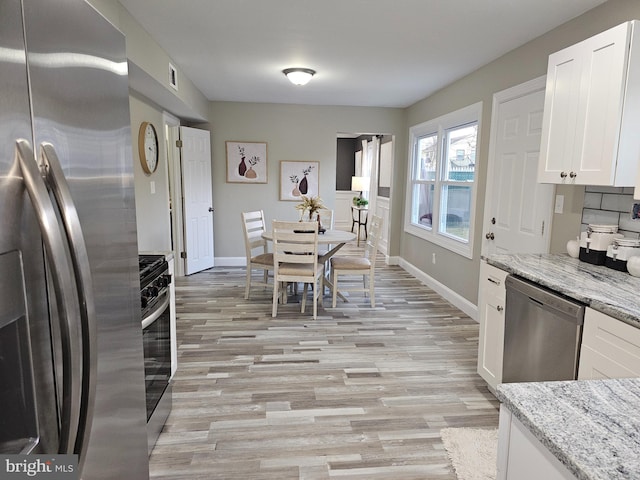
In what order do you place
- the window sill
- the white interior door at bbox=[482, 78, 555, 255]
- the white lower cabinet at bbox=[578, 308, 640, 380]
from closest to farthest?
the white lower cabinet at bbox=[578, 308, 640, 380] → the white interior door at bbox=[482, 78, 555, 255] → the window sill

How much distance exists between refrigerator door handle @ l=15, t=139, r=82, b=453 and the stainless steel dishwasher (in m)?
1.92

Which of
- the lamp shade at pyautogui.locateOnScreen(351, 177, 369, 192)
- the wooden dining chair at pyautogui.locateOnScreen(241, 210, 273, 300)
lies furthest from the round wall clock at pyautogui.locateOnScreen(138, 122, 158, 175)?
the lamp shade at pyautogui.locateOnScreen(351, 177, 369, 192)

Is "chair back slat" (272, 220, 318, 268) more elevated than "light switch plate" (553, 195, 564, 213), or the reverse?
"light switch plate" (553, 195, 564, 213)

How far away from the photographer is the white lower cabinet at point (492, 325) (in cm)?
244

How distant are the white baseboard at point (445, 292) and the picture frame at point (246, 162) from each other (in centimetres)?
266

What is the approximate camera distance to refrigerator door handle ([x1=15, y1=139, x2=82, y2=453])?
702 mm

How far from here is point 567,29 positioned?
2791 mm

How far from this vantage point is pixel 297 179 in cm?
628

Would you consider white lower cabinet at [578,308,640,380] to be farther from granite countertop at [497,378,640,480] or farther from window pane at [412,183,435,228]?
window pane at [412,183,435,228]

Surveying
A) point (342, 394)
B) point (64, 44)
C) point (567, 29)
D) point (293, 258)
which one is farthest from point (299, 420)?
point (567, 29)

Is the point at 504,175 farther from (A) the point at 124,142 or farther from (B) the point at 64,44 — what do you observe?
(B) the point at 64,44

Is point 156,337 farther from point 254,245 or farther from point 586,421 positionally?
point 254,245

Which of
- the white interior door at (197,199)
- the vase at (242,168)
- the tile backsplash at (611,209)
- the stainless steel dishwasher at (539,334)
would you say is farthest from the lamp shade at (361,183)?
the stainless steel dishwasher at (539,334)

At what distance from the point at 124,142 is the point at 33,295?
616 millimetres
